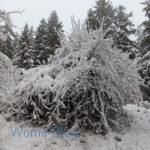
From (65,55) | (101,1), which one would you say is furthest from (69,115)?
(101,1)

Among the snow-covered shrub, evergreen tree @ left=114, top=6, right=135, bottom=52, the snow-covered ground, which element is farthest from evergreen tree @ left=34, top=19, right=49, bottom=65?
the snow-covered ground

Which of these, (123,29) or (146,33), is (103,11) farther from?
(146,33)

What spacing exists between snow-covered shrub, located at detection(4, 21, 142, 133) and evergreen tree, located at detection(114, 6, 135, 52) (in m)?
11.9

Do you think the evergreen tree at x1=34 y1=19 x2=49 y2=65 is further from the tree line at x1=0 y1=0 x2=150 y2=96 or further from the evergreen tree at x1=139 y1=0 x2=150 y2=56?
the evergreen tree at x1=139 y1=0 x2=150 y2=56

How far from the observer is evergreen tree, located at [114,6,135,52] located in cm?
2012

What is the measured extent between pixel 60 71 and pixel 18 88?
128 cm

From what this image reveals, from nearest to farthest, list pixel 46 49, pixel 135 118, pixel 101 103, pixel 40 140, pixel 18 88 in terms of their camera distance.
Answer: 1. pixel 40 140
2. pixel 101 103
3. pixel 18 88
4. pixel 135 118
5. pixel 46 49

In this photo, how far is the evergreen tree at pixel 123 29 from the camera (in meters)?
20.1

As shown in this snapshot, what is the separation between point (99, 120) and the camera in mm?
7613

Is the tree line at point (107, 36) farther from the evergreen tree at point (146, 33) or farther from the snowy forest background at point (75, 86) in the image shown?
the snowy forest background at point (75, 86)

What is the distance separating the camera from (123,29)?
21438 mm

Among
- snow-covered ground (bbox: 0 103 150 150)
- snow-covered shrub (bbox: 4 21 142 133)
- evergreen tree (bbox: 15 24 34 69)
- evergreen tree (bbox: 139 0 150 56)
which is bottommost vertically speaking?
snow-covered ground (bbox: 0 103 150 150)

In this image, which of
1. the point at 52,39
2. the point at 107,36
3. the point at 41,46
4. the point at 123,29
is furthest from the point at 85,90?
the point at 41,46

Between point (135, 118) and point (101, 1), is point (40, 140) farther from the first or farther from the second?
point (101, 1)
